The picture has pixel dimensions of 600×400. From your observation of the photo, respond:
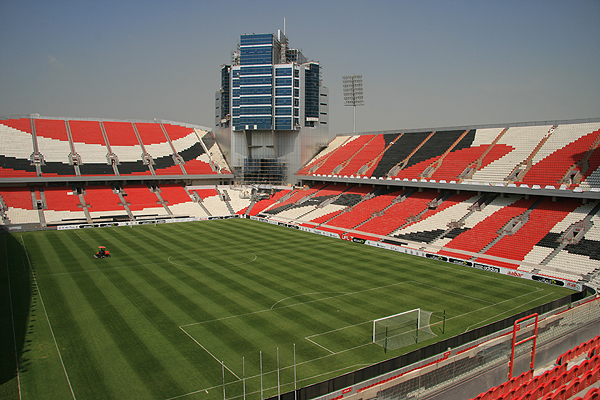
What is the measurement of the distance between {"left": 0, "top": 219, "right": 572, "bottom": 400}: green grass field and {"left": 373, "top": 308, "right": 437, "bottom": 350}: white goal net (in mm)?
449

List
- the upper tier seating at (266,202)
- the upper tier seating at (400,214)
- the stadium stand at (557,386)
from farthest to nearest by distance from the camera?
the upper tier seating at (266,202)
the upper tier seating at (400,214)
the stadium stand at (557,386)

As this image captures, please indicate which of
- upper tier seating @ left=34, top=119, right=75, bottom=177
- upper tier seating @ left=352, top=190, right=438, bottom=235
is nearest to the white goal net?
upper tier seating @ left=352, top=190, right=438, bottom=235

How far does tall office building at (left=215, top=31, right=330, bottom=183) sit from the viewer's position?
208 feet

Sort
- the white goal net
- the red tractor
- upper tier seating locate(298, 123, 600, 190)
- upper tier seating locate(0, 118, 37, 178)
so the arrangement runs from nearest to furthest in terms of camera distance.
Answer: the white goal net → the red tractor → upper tier seating locate(298, 123, 600, 190) → upper tier seating locate(0, 118, 37, 178)

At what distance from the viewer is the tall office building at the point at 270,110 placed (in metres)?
63.4

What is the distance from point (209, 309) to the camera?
71.8 feet

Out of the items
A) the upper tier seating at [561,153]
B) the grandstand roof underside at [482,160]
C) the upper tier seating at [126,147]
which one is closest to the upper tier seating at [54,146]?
the upper tier seating at [126,147]

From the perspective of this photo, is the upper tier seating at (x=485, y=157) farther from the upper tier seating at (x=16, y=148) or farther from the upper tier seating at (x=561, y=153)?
the upper tier seating at (x=16, y=148)

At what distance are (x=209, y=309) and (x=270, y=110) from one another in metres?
46.0

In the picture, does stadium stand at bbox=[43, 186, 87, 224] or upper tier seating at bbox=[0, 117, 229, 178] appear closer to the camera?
stadium stand at bbox=[43, 186, 87, 224]

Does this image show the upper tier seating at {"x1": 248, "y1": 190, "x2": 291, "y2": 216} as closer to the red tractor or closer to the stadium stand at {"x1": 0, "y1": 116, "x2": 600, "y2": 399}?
the stadium stand at {"x1": 0, "y1": 116, "x2": 600, "y2": 399}

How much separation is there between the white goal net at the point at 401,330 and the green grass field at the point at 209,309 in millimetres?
449

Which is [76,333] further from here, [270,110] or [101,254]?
[270,110]

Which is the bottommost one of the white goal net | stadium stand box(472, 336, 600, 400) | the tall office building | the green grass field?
the green grass field
